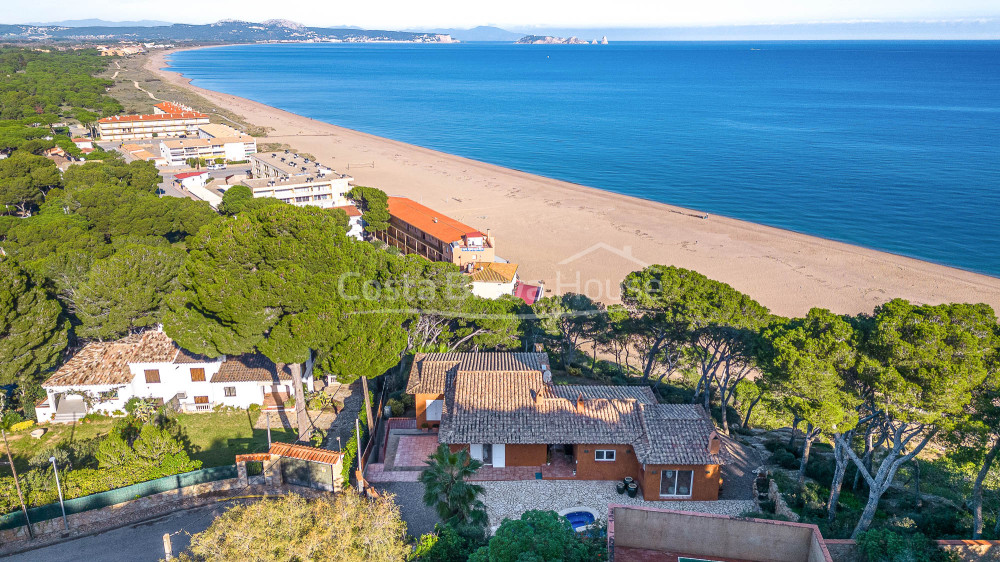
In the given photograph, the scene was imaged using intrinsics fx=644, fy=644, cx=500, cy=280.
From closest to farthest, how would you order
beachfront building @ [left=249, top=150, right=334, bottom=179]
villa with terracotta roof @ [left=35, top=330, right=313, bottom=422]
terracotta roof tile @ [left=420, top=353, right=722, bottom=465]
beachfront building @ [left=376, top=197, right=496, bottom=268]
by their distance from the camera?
terracotta roof tile @ [left=420, top=353, right=722, bottom=465], villa with terracotta roof @ [left=35, top=330, right=313, bottom=422], beachfront building @ [left=376, top=197, right=496, bottom=268], beachfront building @ [left=249, top=150, right=334, bottom=179]

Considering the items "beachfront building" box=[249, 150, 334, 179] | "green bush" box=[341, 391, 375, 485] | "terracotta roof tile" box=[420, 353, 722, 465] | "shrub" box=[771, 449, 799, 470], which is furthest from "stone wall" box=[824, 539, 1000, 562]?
"beachfront building" box=[249, 150, 334, 179]

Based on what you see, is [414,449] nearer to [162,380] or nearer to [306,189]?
[162,380]

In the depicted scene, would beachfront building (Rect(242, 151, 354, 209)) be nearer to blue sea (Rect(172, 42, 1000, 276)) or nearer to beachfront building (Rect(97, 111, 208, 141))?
blue sea (Rect(172, 42, 1000, 276))

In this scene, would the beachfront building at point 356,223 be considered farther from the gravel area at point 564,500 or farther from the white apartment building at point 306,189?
the gravel area at point 564,500

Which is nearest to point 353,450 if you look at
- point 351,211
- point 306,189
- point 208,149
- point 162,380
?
point 162,380

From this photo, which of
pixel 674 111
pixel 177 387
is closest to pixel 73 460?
pixel 177 387

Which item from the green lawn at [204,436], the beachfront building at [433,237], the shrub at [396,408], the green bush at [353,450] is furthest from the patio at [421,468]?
the beachfront building at [433,237]

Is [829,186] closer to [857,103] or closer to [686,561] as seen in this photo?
[686,561]
